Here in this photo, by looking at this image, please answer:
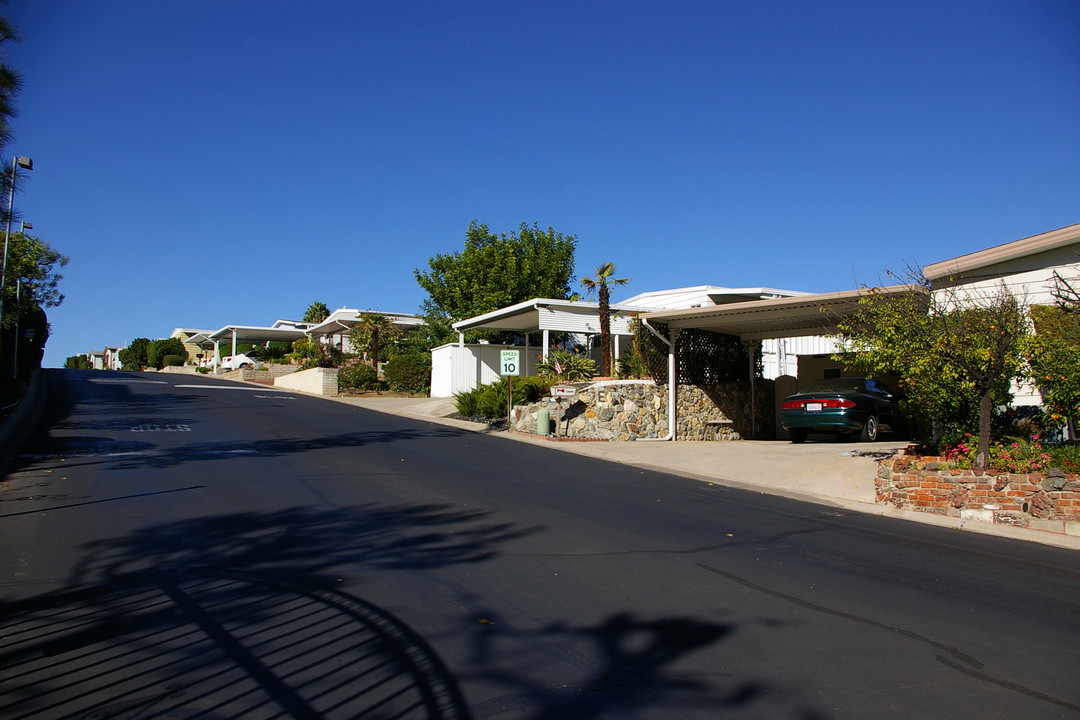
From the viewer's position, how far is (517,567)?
636 centimetres

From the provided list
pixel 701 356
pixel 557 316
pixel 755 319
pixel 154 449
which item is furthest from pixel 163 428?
pixel 755 319

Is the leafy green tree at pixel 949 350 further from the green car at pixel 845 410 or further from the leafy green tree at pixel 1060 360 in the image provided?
the green car at pixel 845 410

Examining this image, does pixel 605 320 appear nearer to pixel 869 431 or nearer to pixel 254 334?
pixel 869 431

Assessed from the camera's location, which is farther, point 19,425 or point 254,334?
point 254,334

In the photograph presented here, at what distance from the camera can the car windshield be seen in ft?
53.8

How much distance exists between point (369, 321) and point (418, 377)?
217 inches

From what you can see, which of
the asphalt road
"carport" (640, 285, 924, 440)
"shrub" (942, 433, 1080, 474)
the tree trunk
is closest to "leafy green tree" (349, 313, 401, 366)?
"carport" (640, 285, 924, 440)

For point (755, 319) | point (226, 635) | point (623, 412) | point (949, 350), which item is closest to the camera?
point (226, 635)

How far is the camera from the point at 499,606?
534 centimetres

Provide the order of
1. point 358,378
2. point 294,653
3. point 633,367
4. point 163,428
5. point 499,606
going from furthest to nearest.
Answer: point 358,378 < point 633,367 < point 163,428 < point 499,606 < point 294,653

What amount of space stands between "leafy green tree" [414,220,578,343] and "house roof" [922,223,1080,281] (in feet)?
80.2

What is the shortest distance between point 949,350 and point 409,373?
24.6 metres

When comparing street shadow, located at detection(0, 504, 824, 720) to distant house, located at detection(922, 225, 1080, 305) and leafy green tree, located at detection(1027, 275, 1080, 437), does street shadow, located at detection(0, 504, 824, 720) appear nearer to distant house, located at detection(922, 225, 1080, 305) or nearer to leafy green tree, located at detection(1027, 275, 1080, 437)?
leafy green tree, located at detection(1027, 275, 1080, 437)

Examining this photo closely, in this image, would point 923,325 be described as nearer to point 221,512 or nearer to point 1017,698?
point 1017,698
